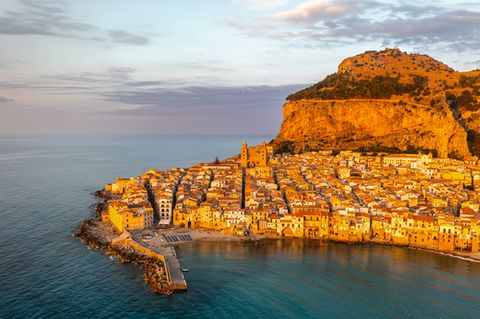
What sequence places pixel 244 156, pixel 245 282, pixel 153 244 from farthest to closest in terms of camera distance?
1. pixel 244 156
2. pixel 153 244
3. pixel 245 282

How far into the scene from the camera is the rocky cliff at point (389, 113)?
251 ft

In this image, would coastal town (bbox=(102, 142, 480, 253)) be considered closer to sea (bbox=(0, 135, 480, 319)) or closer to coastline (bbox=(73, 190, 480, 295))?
coastline (bbox=(73, 190, 480, 295))

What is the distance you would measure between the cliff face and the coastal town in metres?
13.7

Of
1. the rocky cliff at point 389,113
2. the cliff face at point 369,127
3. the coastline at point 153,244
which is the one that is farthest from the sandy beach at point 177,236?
the cliff face at point 369,127

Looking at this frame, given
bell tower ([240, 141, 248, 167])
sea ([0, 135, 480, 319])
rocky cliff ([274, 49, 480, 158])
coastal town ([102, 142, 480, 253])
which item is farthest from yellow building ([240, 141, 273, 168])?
sea ([0, 135, 480, 319])

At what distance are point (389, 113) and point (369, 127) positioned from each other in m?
4.99

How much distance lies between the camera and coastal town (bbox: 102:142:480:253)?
37531 mm

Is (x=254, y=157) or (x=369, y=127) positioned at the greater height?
(x=369, y=127)

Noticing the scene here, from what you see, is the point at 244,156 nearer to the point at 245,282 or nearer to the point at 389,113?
the point at 389,113

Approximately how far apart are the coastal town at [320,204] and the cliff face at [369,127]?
44.8 feet

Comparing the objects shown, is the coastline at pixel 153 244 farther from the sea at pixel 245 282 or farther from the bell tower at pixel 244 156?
the bell tower at pixel 244 156

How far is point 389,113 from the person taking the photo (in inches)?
3280

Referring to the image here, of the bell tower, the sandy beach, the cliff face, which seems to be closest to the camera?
the sandy beach

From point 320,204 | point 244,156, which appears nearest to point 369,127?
point 244,156
